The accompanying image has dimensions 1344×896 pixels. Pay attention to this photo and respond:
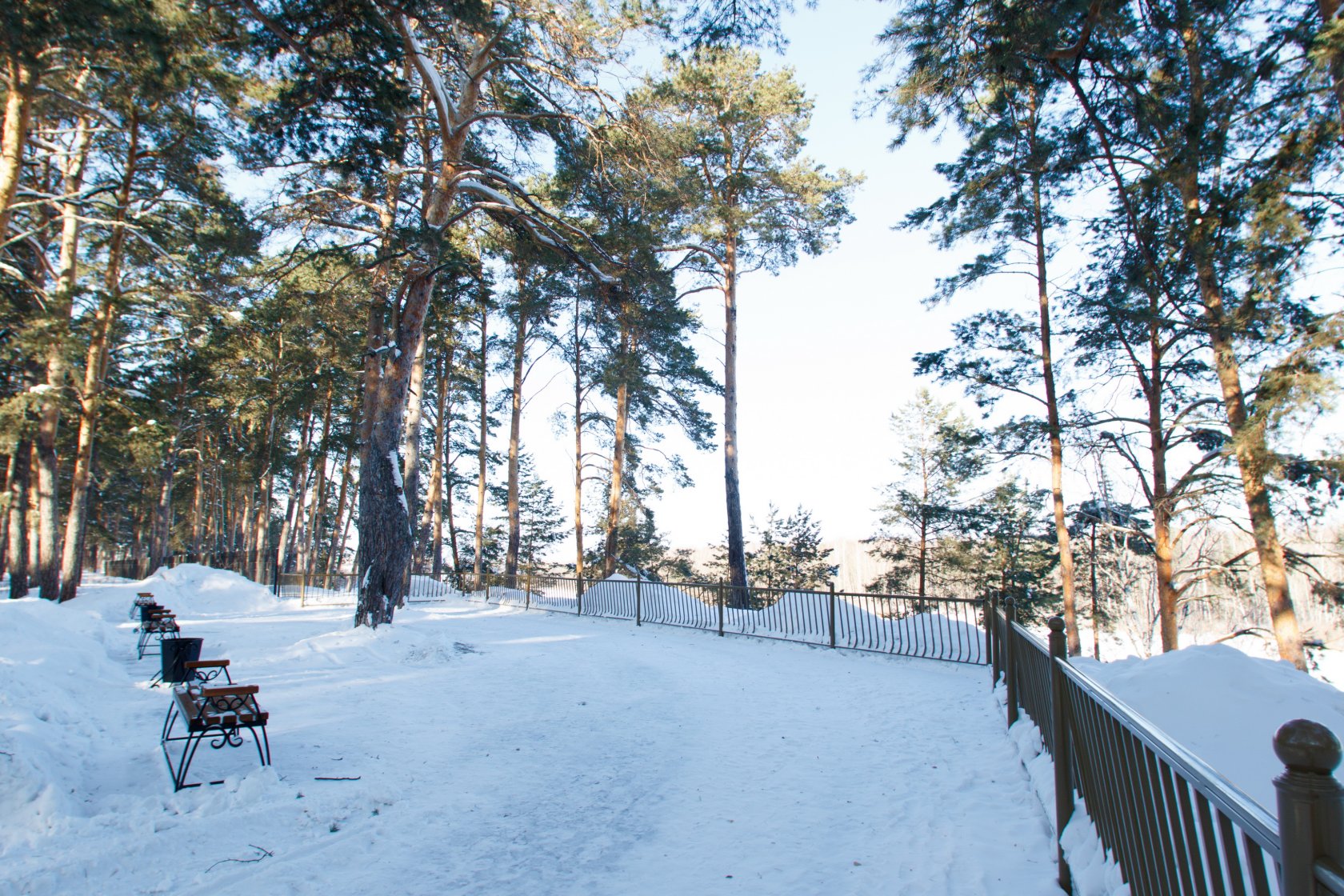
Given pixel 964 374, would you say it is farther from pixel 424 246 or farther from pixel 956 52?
pixel 424 246

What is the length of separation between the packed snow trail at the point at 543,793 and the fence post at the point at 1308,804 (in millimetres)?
2682

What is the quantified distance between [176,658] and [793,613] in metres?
10.5

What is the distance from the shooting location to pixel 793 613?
Answer: 14398 mm

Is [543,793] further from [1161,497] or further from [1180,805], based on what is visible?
[1161,497]

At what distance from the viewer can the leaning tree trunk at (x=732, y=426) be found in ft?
65.9

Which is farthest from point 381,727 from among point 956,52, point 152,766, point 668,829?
point 956,52

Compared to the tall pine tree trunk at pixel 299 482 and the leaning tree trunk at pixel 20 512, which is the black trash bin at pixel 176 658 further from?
the tall pine tree trunk at pixel 299 482

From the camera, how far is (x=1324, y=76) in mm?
8812

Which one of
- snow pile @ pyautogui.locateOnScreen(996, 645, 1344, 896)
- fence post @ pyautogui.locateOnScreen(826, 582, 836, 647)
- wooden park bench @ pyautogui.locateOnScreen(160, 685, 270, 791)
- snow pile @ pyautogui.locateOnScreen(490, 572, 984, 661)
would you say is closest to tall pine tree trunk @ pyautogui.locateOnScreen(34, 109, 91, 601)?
snow pile @ pyautogui.locateOnScreen(490, 572, 984, 661)

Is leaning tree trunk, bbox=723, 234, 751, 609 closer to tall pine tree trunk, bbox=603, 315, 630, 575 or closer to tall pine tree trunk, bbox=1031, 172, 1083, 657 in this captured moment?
tall pine tree trunk, bbox=603, 315, 630, 575

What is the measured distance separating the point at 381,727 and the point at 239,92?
42.1 feet

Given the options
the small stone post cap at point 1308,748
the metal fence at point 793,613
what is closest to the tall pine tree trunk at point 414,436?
the metal fence at point 793,613

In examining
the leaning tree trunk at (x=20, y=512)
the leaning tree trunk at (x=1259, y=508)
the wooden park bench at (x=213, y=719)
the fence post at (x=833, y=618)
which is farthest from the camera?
the leaning tree trunk at (x=20, y=512)

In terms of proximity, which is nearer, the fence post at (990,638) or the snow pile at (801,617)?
the fence post at (990,638)
